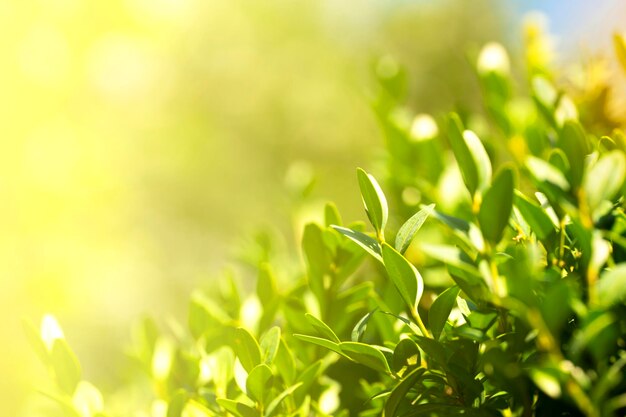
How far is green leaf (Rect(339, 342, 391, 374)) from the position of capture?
0.33 meters

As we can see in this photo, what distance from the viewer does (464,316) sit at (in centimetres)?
36

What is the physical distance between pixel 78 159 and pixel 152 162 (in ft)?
3.60

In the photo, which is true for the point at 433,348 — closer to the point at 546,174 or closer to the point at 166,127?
the point at 546,174

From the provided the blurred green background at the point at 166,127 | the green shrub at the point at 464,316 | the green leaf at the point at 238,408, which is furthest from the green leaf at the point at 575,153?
the blurred green background at the point at 166,127

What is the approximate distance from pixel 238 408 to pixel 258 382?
0.8 inches

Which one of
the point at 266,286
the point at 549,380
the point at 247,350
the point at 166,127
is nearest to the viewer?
the point at 549,380

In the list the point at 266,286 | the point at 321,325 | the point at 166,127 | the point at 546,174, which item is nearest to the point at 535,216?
the point at 546,174

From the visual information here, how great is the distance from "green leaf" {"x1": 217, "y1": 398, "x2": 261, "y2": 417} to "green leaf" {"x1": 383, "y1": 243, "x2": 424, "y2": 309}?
0.37 feet

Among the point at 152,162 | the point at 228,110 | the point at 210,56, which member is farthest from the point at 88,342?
the point at 210,56

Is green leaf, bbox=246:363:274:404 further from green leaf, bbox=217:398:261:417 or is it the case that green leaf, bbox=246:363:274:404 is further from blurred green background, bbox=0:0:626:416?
blurred green background, bbox=0:0:626:416

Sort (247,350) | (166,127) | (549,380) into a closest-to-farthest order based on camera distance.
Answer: (549,380) < (247,350) < (166,127)

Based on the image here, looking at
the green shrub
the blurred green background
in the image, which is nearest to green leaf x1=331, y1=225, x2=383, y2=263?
the green shrub

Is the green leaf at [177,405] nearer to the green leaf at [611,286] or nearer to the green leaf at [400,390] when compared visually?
the green leaf at [400,390]

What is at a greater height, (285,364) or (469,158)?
(469,158)
